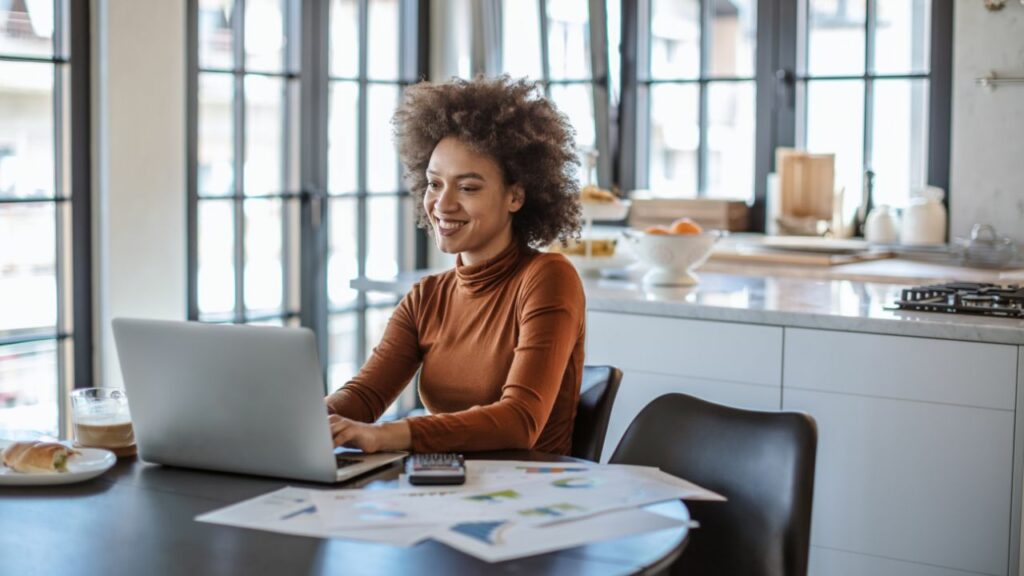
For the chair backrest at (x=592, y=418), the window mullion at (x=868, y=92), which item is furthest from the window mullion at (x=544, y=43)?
the chair backrest at (x=592, y=418)

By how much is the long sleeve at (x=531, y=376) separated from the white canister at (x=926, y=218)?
253cm

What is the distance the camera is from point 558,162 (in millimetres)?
2408

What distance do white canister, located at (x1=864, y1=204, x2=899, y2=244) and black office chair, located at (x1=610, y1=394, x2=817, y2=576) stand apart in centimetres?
268

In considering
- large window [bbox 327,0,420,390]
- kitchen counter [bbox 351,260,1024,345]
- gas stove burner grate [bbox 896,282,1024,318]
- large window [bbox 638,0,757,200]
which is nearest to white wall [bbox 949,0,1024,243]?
kitchen counter [bbox 351,260,1024,345]

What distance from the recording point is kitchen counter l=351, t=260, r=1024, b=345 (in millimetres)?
2727

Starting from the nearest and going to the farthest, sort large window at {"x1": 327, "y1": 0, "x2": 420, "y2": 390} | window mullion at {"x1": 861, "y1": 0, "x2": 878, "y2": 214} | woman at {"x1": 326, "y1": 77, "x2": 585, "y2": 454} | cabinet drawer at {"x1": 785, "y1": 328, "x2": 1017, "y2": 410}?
woman at {"x1": 326, "y1": 77, "x2": 585, "y2": 454} < cabinet drawer at {"x1": 785, "y1": 328, "x2": 1017, "y2": 410} < window mullion at {"x1": 861, "y1": 0, "x2": 878, "y2": 214} < large window at {"x1": 327, "y1": 0, "x2": 420, "y2": 390}

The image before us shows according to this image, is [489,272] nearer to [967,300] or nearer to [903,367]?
[903,367]

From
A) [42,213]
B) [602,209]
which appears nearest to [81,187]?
[42,213]

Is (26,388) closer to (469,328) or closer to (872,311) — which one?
(469,328)

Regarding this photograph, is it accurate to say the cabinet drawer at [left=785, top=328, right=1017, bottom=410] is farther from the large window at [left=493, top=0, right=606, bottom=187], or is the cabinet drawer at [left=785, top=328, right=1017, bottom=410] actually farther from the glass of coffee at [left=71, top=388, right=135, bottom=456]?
the large window at [left=493, top=0, right=606, bottom=187]

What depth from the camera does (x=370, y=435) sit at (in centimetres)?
186

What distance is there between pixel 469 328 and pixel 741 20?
123 inches

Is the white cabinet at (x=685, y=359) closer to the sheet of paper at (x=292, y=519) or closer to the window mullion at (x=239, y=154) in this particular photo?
the sheet of paper at (x=292, y=519)

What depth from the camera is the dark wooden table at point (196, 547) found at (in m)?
1.37
